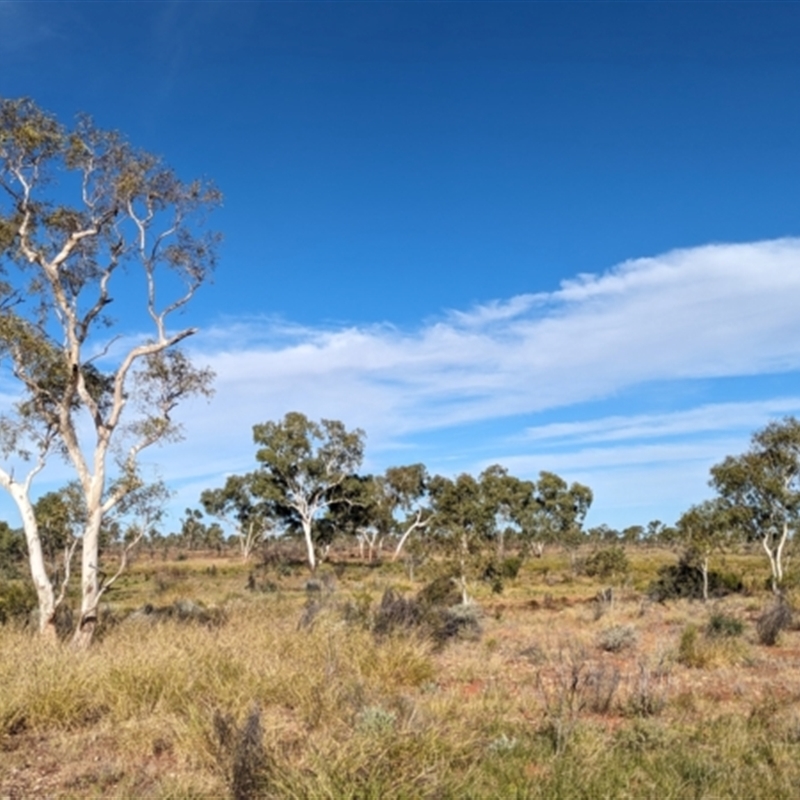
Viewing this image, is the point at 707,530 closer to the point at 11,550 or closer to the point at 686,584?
the point at 686,584

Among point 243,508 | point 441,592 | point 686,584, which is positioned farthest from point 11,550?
point 686,584

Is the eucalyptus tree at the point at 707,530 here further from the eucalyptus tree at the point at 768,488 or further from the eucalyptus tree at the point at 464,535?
the eucalyptus tree at the point at 464,535

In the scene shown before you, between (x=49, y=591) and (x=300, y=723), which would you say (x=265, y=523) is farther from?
(x=300, y=723)

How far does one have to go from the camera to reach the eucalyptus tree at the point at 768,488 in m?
29.9

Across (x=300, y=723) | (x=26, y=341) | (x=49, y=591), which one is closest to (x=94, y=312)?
(x=26, y=341)

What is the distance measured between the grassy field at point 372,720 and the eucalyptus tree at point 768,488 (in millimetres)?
17557

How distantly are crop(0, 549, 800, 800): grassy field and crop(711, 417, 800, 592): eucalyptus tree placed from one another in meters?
17.6

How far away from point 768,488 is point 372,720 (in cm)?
2764

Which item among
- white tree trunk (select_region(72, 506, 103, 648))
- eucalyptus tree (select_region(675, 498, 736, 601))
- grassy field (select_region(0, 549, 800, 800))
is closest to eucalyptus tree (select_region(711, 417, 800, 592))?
eucalyptus tree (select_region(675, 498, 736, 601))

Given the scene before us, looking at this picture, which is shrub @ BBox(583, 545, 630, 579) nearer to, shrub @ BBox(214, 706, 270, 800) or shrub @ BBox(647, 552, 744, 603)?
shrub @ BBox(647, 552, 744, 603)

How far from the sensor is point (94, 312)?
51.6ft

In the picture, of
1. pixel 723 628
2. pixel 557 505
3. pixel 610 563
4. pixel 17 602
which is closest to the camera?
pixel 723 628

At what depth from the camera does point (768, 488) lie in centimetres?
2994

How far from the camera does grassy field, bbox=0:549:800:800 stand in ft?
19.6
